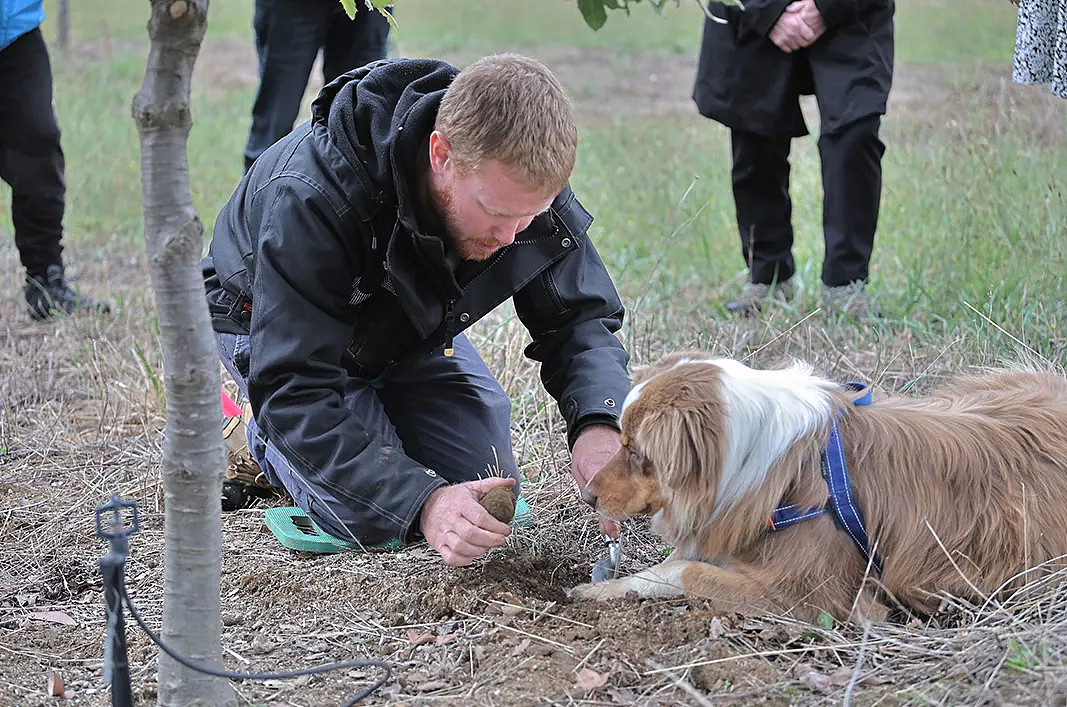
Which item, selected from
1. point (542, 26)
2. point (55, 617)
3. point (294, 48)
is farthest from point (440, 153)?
point (542, 26)

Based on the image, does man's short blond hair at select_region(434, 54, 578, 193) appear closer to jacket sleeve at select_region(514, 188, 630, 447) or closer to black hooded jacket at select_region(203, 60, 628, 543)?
black hooded jacket at select_region(203, 60, 628, 543)

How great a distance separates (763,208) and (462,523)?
3549 mm

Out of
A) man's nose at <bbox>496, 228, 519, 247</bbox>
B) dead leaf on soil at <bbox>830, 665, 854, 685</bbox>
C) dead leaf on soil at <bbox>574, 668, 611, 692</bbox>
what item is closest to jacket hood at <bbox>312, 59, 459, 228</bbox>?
man's nose at <bbox>496, 228, 519, 247</bbox>

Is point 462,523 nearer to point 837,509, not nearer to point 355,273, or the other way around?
point 355,273

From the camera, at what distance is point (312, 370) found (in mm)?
3178

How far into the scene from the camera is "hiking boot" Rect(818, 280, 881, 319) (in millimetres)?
5438

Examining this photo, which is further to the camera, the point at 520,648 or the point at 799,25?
the point at 799,25

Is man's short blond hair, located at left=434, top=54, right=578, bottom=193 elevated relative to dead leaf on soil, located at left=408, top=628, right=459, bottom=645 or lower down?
elevated

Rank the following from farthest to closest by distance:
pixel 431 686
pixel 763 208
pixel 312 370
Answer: pixel 763 208, pixel 312 370, pixel 431 686

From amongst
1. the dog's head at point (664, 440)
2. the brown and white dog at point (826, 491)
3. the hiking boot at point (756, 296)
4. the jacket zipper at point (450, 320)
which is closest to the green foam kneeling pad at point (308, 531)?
the dog's head at point (664, 440)

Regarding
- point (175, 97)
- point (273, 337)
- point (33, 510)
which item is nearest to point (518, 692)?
point (273, 337)

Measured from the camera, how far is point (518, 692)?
2.60 metres

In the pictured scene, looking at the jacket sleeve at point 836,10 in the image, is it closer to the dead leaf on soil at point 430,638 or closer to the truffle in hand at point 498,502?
the truffle in hand at point 498,502

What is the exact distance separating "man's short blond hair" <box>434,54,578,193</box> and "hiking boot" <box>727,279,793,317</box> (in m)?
2.87
